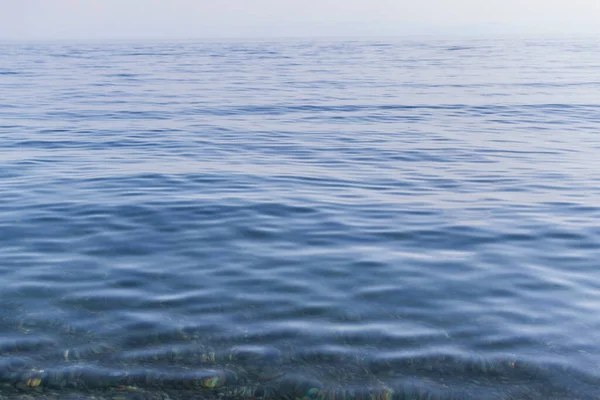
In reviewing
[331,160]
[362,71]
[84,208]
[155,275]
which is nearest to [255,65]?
[362,71]

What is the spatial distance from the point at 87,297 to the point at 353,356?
138 inches

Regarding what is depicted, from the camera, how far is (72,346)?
7.11 m

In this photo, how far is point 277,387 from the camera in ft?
21.2

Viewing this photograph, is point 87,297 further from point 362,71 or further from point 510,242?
point 362,71

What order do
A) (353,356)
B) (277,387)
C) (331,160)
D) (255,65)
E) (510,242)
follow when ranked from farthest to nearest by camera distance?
1. (255,65)
2. (331,160)
3. (510,242)
4. (353,356)
5. (277,387)

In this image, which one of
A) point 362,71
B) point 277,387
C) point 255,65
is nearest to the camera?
point 277,387

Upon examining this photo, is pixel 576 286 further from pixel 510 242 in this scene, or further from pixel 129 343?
pixel 129 343

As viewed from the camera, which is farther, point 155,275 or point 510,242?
point 510,242

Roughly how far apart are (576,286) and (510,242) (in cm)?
188

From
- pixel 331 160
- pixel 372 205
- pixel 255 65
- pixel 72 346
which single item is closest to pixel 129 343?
pixel 72 346

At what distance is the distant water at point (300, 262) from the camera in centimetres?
670

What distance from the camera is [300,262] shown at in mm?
9844

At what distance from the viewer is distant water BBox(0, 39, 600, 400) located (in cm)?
670

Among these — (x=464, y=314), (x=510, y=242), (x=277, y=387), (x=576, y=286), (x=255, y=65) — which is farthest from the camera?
(x=255, y=65)
